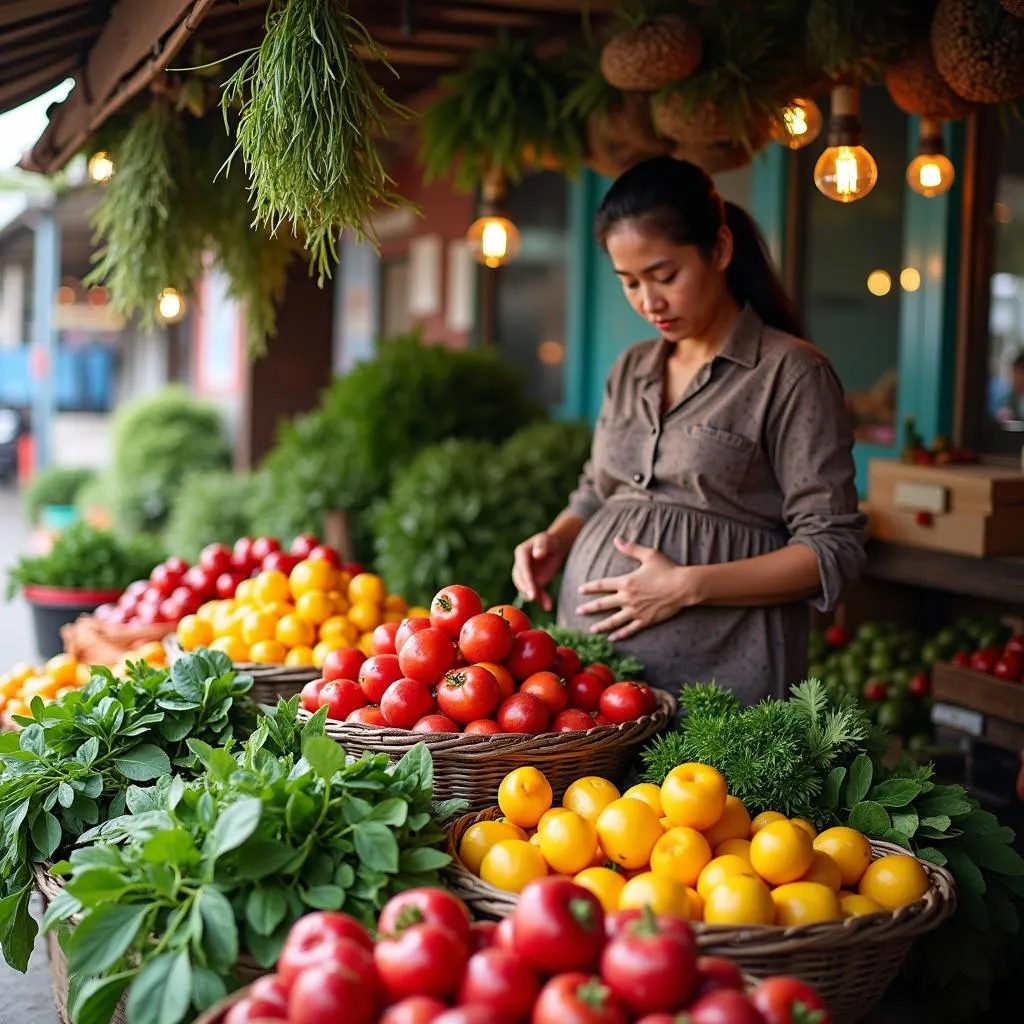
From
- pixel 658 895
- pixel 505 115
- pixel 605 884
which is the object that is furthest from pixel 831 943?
pixel 505 115

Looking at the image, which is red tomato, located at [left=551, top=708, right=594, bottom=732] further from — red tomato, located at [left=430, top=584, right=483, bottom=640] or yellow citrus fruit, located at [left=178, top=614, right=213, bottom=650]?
yellow citrus fruit, located at [left=178, top=614, right=213, bottom=650]

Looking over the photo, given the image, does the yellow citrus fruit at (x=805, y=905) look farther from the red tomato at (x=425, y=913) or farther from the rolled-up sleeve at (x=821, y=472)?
the rolled-up sleeve at (x=821, y=472)

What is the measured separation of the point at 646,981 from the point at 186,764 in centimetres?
138

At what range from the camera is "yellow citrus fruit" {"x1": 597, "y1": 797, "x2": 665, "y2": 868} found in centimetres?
203

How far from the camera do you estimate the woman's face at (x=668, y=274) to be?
2719mm

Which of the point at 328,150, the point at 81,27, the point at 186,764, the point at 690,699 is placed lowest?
the point at 186,764

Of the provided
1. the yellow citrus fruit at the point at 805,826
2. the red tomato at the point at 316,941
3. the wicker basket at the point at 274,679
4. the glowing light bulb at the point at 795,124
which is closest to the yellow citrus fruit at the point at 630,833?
the yellow citrus fruit at the point at 805,826

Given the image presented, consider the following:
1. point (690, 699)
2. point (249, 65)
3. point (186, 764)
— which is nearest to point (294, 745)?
point (186, 764)

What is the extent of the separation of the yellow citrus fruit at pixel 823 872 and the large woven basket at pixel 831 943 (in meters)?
0.14

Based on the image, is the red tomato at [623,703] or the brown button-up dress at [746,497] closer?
the red tomato at [623,703]

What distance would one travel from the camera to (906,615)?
538 centimetres

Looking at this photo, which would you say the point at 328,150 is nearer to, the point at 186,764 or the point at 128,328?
the point at 186,764

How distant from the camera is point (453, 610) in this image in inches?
103

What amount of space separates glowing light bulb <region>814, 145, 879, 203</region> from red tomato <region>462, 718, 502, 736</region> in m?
1.87
